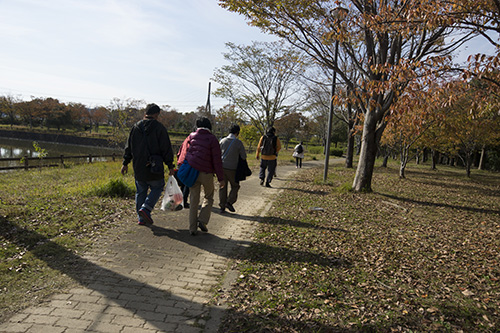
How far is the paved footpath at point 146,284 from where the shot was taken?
8.35 ft

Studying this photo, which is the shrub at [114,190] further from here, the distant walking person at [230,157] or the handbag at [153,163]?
the handbag at [153,163]

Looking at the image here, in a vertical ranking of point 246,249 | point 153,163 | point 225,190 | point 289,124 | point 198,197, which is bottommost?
point 246,249

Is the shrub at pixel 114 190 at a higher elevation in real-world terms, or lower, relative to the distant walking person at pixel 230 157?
lower

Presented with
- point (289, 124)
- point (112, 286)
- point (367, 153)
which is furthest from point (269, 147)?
point (289, 124)

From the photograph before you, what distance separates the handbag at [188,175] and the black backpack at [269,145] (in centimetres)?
558

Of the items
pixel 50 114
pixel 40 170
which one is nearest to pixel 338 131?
pixel 40 170

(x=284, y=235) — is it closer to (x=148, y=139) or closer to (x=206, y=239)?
(x=206, y=239)

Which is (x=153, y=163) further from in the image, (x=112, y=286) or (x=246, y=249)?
(x=112, y=286)

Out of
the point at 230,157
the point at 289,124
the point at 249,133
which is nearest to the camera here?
the point at 230,157

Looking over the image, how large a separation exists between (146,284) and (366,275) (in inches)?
102

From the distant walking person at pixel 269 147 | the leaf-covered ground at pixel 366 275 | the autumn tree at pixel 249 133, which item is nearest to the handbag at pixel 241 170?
the leaf-covered ground at pixel 366 275

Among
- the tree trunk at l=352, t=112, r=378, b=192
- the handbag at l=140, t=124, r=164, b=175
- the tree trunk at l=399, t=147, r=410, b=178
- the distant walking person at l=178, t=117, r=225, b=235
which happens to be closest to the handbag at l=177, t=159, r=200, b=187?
the distant walking person at l=178, t=117, r=225, b=235

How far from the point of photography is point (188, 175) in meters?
4.55

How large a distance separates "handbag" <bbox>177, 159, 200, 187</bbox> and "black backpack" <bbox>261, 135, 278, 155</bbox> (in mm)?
5578
